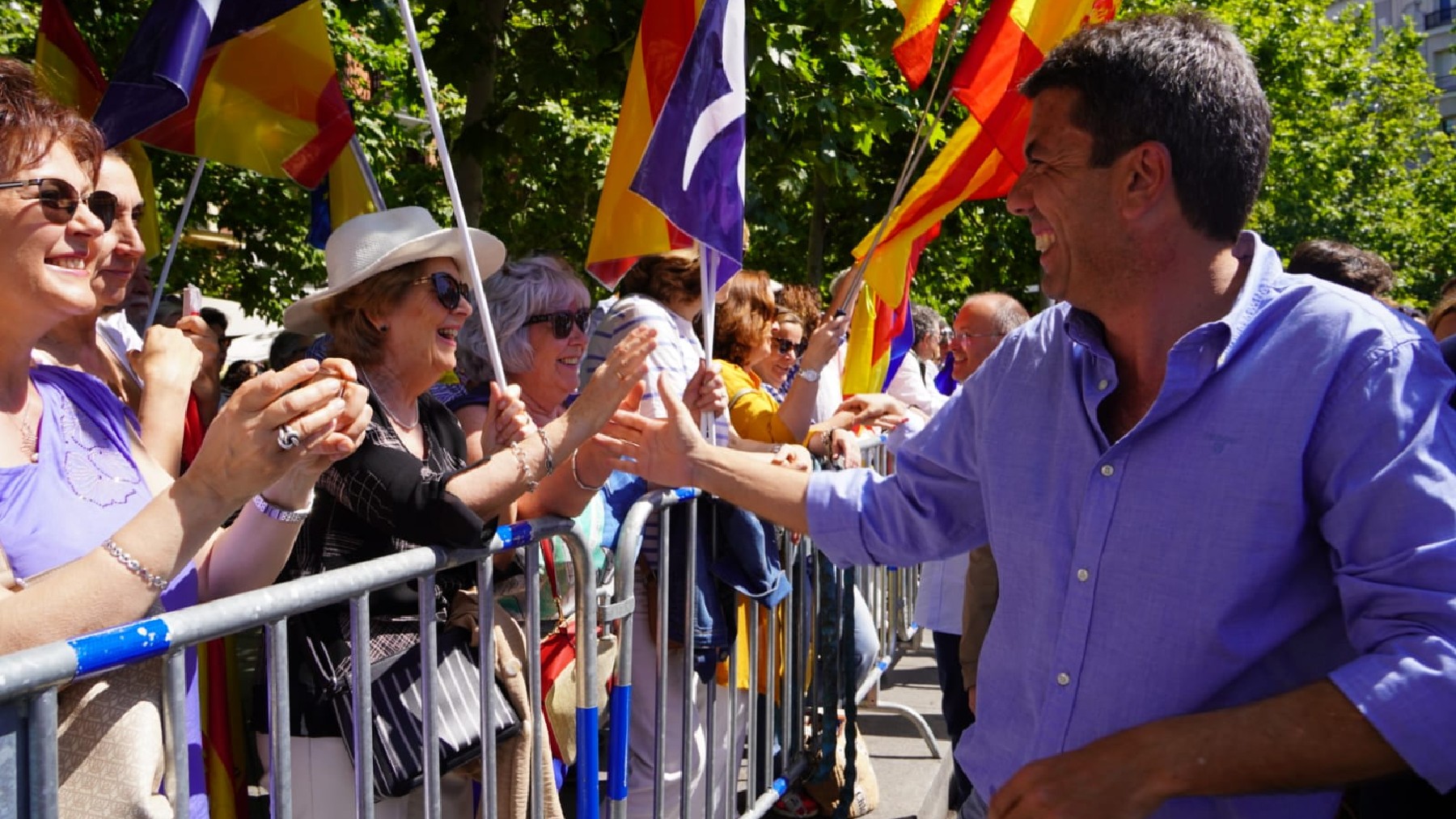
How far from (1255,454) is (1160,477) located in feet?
0.49

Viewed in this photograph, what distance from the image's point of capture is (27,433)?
7.09ft

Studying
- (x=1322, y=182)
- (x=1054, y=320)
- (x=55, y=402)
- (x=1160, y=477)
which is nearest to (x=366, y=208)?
(x=55, y=402)

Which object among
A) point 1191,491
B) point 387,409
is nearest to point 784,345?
point 387,409

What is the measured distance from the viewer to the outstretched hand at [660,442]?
118 inches

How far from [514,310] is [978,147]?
205 centimetres

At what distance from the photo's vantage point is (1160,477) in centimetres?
204

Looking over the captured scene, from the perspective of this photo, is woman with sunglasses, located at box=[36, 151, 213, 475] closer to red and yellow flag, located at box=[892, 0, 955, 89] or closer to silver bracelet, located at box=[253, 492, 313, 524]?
silver bracelet, located at box=[253, 492, 313, 524]

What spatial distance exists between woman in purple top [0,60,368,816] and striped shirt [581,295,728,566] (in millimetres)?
1758

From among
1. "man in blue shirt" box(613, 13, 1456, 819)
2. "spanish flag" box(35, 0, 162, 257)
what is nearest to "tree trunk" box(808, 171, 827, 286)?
"spanish flag" box(35, 0, 162, 257)

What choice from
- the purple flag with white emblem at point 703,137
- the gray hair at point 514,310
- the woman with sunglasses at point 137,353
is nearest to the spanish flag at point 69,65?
the woman with sunglasses at point 137,353

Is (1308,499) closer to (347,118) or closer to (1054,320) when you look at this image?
(1054,320)

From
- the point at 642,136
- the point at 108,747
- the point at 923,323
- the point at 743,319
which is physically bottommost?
the point at 923,323

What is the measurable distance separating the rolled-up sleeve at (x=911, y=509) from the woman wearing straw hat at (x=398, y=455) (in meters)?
0.63

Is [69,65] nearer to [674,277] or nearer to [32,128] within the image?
[674,277]
